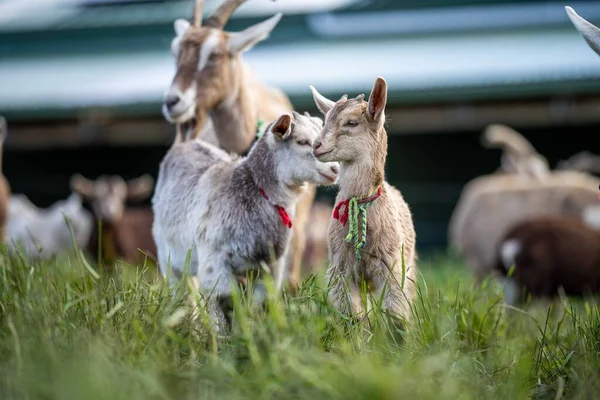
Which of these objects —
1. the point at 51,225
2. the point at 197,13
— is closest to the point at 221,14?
the point at 197,13

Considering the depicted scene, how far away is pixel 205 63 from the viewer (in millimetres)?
5184

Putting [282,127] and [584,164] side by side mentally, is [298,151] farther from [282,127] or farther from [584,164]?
[584,164]

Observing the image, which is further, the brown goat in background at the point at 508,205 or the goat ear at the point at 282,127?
the brown goat in background at the point at 508,205

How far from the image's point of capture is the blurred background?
12.0m

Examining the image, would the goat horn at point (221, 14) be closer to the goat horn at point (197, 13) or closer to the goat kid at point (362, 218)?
the goat horn at point (197, 13)

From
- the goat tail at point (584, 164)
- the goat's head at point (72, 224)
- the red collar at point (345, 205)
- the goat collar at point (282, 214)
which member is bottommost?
the goat's head at point (72, 224)

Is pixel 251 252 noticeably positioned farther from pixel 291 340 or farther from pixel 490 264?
pixel 490 264

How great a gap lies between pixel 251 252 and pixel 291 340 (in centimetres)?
105

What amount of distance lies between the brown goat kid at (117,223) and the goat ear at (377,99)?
5813 millimetres

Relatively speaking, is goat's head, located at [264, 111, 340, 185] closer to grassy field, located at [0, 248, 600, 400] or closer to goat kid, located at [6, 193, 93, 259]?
grassy field, located at [0, 248, 600, 400]

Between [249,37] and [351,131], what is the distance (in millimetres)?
1771

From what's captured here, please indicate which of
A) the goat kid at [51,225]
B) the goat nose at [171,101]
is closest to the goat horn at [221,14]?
the goat nose at [171,101]

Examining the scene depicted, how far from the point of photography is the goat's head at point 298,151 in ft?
13.1

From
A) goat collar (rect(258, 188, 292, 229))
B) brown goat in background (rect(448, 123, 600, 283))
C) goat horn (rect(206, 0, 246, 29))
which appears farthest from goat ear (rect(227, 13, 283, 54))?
brown goat in background (rect(448, 123, 600, 283))
